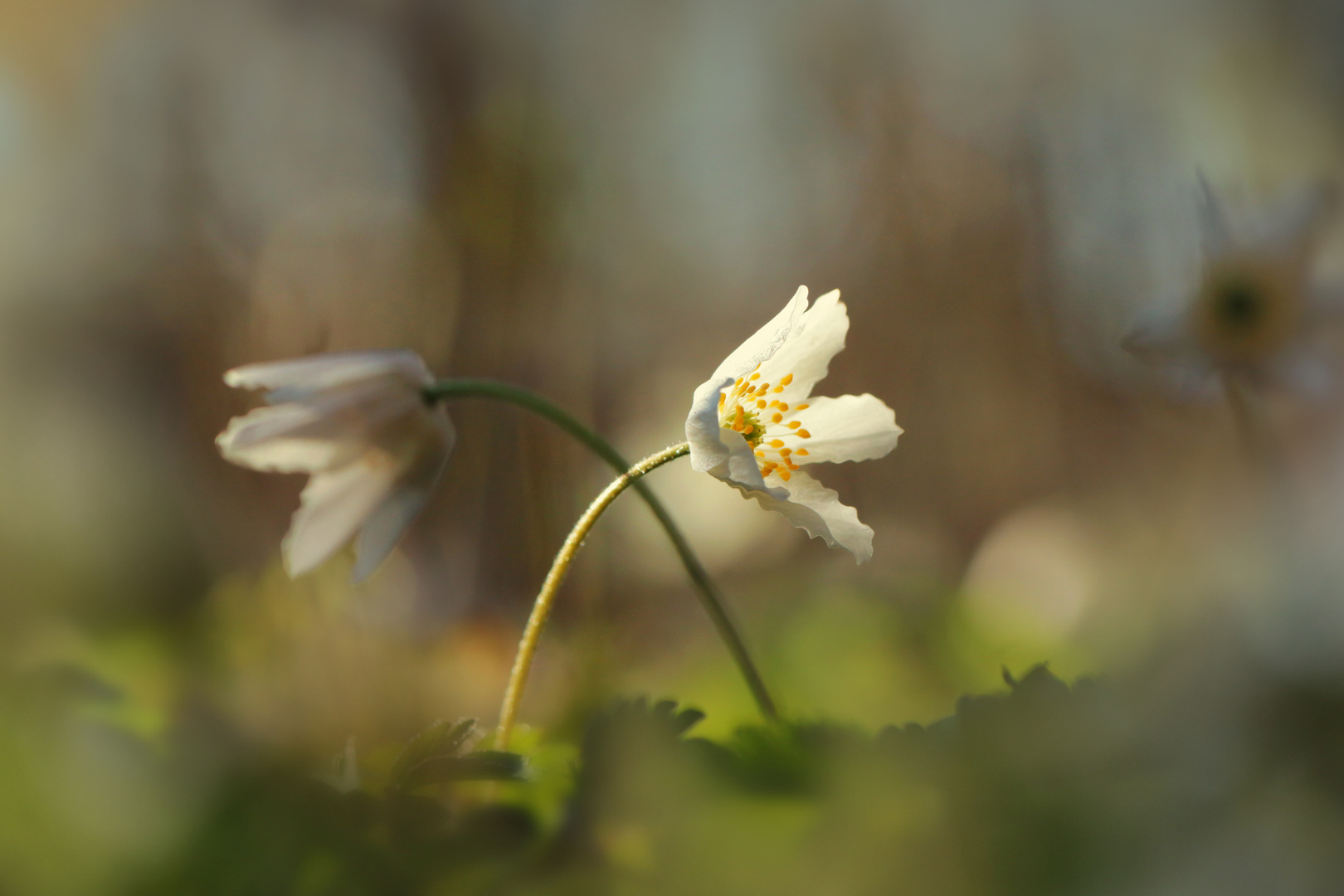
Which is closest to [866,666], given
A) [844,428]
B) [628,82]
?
[844,428]

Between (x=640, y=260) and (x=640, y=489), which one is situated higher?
(x=640, y=260)

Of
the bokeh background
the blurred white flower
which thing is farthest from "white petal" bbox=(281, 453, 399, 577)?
the blurred white flower

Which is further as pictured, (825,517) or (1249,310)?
(1249,310)

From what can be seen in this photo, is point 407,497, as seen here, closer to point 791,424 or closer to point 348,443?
point 348,443

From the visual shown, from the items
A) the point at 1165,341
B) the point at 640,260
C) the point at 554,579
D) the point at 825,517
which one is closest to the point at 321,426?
the point at 554,579

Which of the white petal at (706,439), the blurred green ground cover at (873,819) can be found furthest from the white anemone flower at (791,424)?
the blurred green ground cover at (873,819)

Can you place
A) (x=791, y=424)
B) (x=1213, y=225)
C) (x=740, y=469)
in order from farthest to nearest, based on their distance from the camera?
(x=1213, y=225) → (x=791, y=424) → (x=740, y=469)

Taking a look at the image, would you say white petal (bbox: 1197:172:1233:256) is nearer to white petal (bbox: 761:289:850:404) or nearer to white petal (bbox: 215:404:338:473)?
white petal (bbox: 761:289:850:404)

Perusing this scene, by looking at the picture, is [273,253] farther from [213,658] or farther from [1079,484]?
[1079,484]
